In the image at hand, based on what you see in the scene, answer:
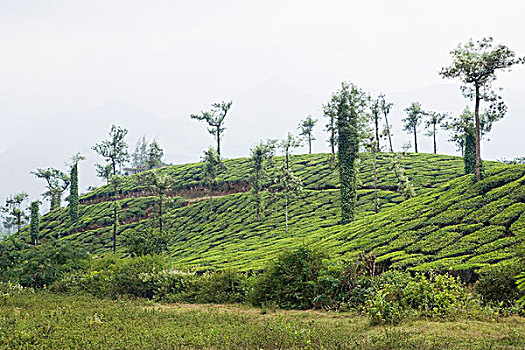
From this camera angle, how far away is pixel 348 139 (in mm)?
33594

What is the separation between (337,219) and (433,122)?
42284 mm

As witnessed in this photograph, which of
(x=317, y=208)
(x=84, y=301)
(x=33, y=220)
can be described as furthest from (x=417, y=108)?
(x=84, y=301)

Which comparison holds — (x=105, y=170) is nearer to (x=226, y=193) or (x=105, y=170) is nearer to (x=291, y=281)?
(x=226, y=193)

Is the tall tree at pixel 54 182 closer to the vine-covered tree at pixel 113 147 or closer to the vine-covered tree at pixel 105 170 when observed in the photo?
the vine-covered tree at pixel 105 170

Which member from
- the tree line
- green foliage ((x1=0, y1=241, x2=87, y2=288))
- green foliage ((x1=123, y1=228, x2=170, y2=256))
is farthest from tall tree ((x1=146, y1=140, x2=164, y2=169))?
green foliage ((x1=0, y1=241, x2=87, y2=288))

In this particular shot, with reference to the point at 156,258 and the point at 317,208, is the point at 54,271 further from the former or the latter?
the point at 317,208

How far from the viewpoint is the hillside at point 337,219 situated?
16.8 m

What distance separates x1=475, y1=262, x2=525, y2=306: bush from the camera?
10.1 metres

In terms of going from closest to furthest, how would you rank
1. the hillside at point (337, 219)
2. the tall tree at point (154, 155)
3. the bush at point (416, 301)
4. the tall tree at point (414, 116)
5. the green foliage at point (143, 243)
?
the bush at point (416, 301) < the hillside at point (337, 219) < the green foliage at point (143, 243) < the tall tree at point (414, 116) < the tall tree at point (154, 155)

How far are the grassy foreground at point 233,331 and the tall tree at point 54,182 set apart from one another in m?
64.8

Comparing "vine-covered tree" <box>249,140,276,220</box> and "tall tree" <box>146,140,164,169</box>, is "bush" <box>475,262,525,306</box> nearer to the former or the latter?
"vine-covered tree" <box>249,140,276,220</box>

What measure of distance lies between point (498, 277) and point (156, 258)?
43.6ft

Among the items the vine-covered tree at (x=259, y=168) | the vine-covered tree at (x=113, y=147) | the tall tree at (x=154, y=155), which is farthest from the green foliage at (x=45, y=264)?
the tall tree at (x=154, y=155)

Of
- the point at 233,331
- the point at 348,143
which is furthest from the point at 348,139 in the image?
the point at 233,331
